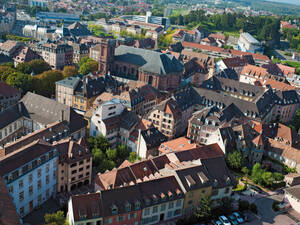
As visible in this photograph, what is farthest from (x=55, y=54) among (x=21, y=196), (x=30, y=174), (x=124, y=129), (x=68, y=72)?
(x=21, y=196)

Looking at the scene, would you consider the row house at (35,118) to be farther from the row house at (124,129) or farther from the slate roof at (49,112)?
the row house at (124,129)

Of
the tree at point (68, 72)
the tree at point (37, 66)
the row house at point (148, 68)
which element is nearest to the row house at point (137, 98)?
the row house at point (148, 68)

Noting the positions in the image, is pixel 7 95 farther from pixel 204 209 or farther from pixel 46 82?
pixel 204 209

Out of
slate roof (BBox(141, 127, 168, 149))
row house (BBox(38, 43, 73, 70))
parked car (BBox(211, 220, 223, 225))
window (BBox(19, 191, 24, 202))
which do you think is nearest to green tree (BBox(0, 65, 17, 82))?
row house (BBox(38, 43, 73, 70))

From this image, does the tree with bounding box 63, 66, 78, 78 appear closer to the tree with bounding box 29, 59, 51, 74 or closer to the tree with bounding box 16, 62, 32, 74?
the tree with bounding box 29, 59, 51, 74

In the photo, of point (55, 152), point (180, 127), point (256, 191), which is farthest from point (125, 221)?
point (180, 127)

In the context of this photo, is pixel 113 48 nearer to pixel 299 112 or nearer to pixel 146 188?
pixel 299 112
